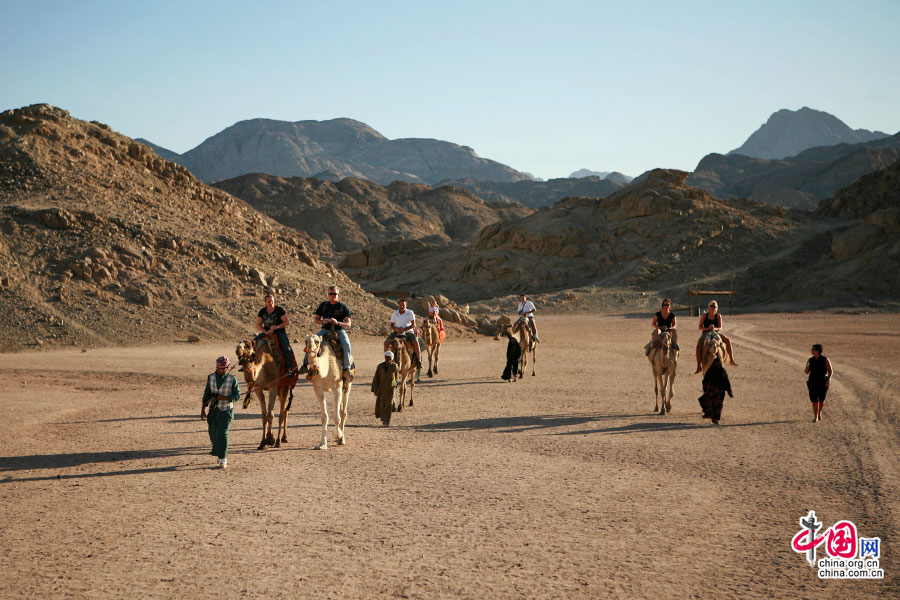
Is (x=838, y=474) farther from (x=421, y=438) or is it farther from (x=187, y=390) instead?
(x=187, y=390)

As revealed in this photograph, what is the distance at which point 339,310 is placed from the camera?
13570 millimetres

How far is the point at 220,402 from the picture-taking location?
36.5 ft

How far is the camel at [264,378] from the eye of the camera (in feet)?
39.0

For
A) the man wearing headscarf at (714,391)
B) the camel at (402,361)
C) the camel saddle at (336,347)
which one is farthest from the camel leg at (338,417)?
the man wearing headscarf at (714,391)

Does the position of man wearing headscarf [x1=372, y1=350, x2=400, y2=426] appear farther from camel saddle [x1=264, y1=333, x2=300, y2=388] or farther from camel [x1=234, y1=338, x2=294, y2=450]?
camel saddle [x1=264, y1=333, x2=300, y2=388]

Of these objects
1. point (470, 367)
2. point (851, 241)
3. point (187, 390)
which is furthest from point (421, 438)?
point (851, 241)

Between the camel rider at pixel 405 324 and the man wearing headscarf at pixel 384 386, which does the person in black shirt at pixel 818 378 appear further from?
the man wearing headscarf at pixel 384 386

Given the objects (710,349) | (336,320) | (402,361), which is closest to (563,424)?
(710,349)

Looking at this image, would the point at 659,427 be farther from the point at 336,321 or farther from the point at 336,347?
the point at 336,321

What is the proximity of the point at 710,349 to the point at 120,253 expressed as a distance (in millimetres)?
30284

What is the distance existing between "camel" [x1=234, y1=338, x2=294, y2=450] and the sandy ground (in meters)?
0.44

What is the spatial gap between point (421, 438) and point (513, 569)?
21.6 ft

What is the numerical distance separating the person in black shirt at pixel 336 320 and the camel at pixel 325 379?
0.19 metres

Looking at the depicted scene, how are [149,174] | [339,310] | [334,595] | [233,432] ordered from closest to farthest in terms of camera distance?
[334,595]
[339,310]
[233,432]
[149,174]
